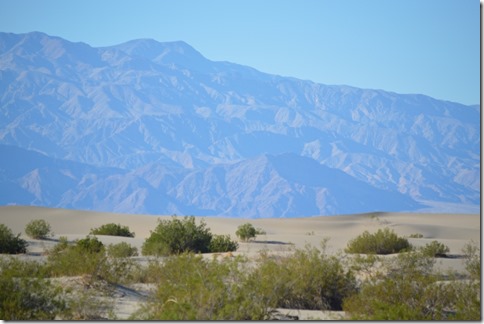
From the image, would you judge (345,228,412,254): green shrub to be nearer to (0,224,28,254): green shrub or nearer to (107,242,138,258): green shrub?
(107,242,138,258): green shrub

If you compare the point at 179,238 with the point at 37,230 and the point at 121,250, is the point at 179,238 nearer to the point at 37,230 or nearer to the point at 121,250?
the point at 121,250

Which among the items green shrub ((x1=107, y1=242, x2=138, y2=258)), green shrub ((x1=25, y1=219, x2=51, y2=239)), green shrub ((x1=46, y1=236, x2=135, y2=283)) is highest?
green shrub ((x1=25, y1=219, x2=51, y2=239))

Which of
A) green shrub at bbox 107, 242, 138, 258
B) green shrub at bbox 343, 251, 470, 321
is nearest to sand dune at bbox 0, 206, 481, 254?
green shrub at bbox 107, 242, 138, 258

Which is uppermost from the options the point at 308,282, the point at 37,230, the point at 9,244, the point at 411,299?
the point at 37,230

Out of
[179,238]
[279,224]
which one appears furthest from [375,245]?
[279,224]

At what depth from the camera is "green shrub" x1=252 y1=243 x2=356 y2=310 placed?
10805 millimetres

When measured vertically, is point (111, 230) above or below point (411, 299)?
above

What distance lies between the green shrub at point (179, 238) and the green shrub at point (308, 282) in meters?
7.54

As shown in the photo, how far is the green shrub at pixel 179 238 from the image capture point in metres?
19.1

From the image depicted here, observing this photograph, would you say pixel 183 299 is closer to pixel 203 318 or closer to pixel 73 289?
pixel 203 318

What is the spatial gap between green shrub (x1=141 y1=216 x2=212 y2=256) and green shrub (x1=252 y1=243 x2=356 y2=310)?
7.54 metres

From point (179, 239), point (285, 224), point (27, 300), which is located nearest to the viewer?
point (27, 300)

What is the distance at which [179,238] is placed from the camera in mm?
19719

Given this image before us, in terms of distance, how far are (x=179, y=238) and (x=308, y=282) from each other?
888 centimetres
